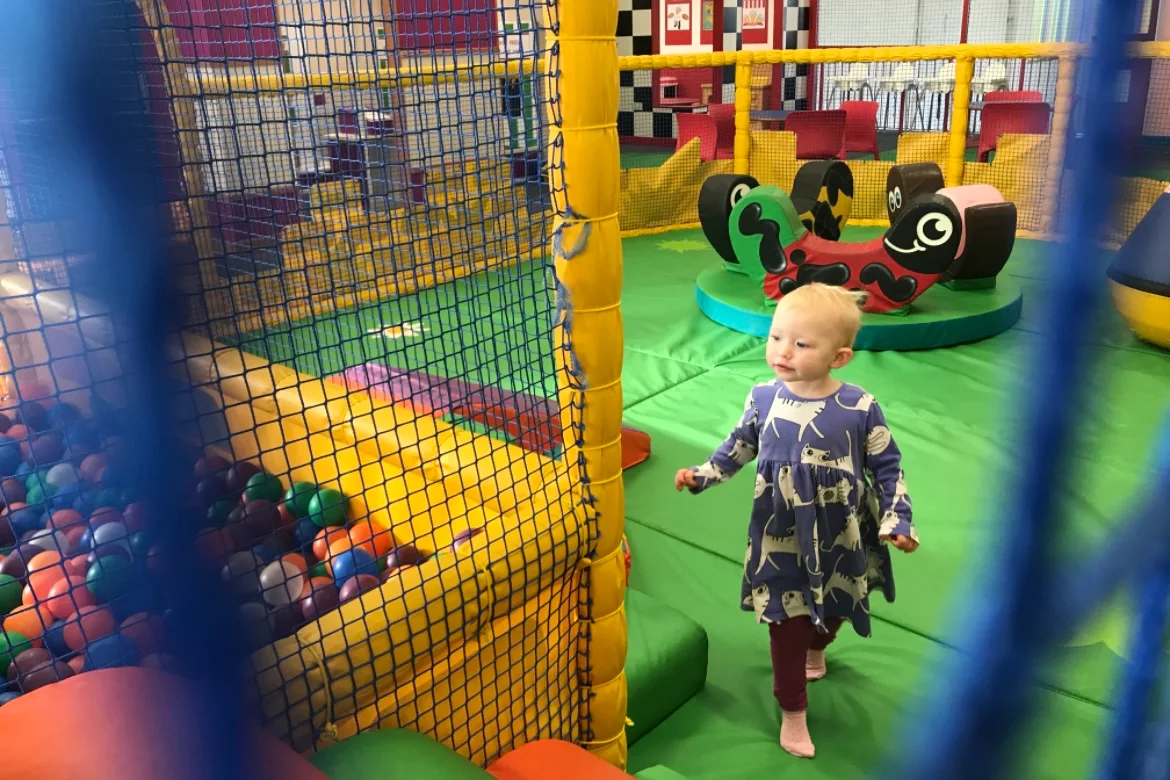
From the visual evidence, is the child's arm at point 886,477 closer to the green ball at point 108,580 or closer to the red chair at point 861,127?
the green ball at point 108,580

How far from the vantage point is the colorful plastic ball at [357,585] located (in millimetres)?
1691

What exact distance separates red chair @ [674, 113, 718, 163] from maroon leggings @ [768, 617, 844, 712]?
207 inches

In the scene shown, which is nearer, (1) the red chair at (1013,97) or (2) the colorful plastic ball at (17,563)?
(2) the colorful plastic ball at (17,563)

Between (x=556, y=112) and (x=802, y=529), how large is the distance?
71cm

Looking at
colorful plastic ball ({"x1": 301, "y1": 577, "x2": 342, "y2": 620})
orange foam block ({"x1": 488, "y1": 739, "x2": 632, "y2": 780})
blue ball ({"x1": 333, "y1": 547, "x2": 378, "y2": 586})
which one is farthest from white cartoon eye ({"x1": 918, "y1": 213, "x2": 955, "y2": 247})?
orange foam block ({"x1": 488, "y1": 739, "x2": 632, "y2": 780})

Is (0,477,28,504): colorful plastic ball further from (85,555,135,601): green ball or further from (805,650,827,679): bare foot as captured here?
(805,650,827,679): bare foot

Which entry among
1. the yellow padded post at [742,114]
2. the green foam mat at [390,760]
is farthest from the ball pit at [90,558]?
the yellow padded post at [742,114]

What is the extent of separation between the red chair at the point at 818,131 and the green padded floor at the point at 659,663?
212 inches

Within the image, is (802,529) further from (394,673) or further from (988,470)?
(988,470)

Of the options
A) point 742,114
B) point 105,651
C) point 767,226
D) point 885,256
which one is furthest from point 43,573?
point 742,114

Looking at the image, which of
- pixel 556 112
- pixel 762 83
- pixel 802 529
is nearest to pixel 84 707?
pixel 556 112

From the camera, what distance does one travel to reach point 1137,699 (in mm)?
750

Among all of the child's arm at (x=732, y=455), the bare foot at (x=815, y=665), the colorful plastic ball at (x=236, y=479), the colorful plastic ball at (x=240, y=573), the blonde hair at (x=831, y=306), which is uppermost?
the colorful plastic ball at (x=240, y=573)

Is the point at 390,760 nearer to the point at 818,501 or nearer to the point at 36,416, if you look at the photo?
the point at 818,501
